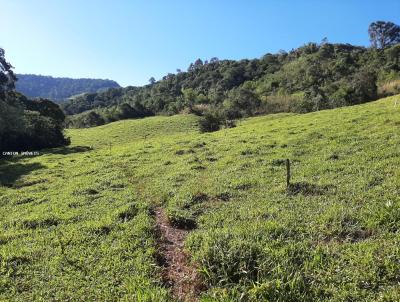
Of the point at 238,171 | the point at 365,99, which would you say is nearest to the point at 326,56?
the point at 365,99

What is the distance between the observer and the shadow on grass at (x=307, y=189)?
14.5 meters

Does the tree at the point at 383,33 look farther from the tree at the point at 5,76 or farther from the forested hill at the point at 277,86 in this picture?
the tree at the point at 5,76

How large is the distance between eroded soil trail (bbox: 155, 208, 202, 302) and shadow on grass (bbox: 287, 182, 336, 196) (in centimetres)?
468

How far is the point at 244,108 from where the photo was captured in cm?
7519

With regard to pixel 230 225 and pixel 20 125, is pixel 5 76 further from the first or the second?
pixel 230 225

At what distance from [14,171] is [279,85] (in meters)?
80.5

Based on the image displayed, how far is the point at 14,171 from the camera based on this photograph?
2955 cm

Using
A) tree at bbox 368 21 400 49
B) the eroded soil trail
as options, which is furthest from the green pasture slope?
tree at bbox 368 21 400 49

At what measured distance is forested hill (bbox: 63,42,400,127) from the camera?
58844 millimetres

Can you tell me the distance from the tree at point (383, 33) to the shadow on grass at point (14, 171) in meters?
131

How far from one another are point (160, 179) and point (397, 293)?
45.9ft

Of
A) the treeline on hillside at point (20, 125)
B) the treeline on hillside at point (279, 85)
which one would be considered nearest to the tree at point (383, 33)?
the treeline on hillside at point (279, 85)

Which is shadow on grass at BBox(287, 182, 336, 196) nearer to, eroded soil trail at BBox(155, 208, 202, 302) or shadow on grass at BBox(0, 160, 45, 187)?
eroded soil trail at BBox(155, 208, 202, 302)

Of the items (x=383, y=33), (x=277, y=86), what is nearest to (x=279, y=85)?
(x=277, y=86)
